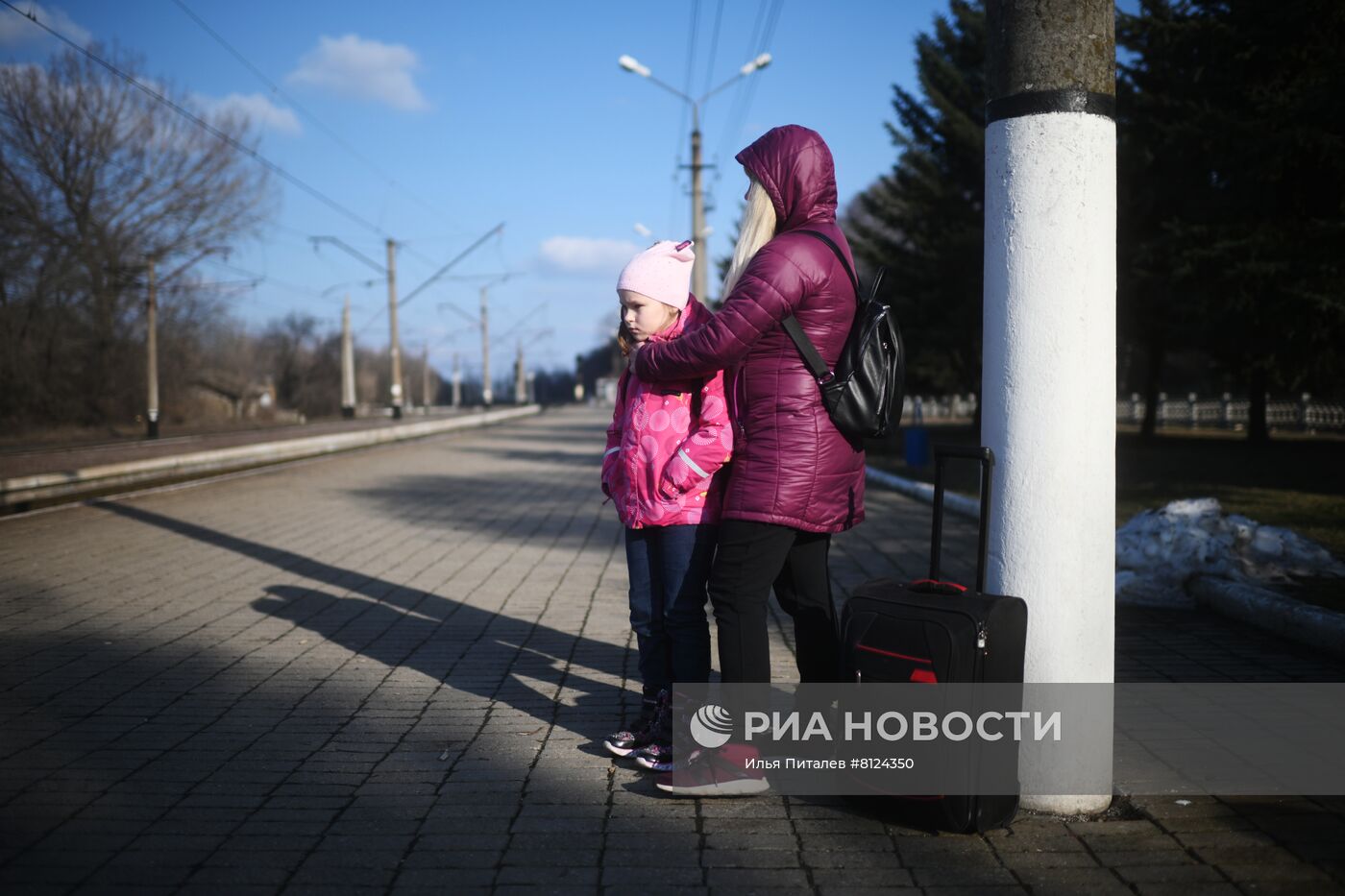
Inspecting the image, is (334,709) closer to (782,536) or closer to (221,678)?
(221,678)

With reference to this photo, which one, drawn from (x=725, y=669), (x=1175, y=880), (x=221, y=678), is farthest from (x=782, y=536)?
(x=221, y=678)

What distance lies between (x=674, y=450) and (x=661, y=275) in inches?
23.0

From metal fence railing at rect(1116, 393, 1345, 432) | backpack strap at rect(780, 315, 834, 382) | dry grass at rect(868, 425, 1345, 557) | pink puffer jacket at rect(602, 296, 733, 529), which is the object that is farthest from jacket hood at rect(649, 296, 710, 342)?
metal fence railing at rect(1116, 393, 1345, 432)

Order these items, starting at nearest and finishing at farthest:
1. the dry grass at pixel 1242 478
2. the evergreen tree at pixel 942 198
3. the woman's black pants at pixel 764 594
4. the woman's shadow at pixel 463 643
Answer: the woman's black pants at pixel 764 594 → the woman's shadow at pixel 463 643 → the dry grass at pixel 1242 478 → the evergreen tree at pixel 942 198

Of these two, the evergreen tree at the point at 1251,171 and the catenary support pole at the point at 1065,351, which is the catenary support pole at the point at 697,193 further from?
the catenary support pole at the point at 1065,351

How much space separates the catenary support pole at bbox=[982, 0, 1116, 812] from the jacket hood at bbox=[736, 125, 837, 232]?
585 mm

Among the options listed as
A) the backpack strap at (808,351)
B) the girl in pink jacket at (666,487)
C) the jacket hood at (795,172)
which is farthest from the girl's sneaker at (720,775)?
the jacket hood at (795,172)

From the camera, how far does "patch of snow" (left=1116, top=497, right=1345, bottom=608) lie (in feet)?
20.9

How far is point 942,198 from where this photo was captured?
2377 centimetres

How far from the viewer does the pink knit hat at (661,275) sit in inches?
138

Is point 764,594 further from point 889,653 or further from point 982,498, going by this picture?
point 982,498

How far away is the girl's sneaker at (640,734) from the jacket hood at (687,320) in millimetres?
1208

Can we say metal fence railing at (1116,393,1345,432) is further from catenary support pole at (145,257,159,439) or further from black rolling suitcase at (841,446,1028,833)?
catenary support pole at (145,257,159,439)

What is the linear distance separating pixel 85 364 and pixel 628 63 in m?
24.9
